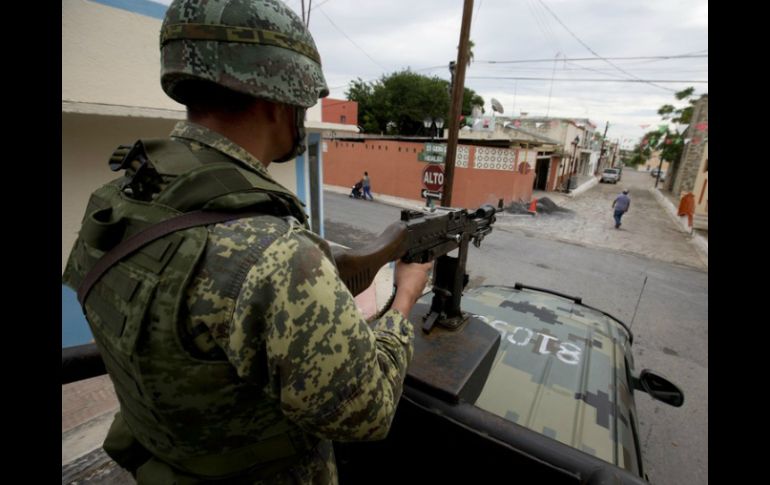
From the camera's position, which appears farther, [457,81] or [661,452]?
[457,81]

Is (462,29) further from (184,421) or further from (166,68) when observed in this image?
(184,421)

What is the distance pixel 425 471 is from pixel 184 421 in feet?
3.39

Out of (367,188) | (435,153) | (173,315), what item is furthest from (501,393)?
(367,188)

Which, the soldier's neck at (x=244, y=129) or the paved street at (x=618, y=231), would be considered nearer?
the soldier's neck at (x=244, y=129)

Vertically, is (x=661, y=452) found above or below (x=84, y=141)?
below

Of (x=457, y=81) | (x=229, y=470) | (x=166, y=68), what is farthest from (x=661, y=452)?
(x=457, y=81)

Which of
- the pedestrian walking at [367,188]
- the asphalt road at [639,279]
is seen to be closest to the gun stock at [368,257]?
the asphalt road at [639,279]

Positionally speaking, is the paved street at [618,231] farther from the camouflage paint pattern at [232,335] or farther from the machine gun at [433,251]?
the camouflage paint pattern at [232,335]

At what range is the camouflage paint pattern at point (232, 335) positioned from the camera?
0.68m

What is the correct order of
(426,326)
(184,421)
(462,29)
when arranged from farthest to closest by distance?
(462,29), (426,326), (184,421)

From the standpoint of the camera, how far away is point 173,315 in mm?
673

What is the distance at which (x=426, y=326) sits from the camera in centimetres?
194

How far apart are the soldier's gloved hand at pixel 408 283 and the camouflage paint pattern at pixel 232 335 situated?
1.57 ft

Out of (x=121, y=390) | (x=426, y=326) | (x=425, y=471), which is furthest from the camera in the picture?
(x=426, y=326)
